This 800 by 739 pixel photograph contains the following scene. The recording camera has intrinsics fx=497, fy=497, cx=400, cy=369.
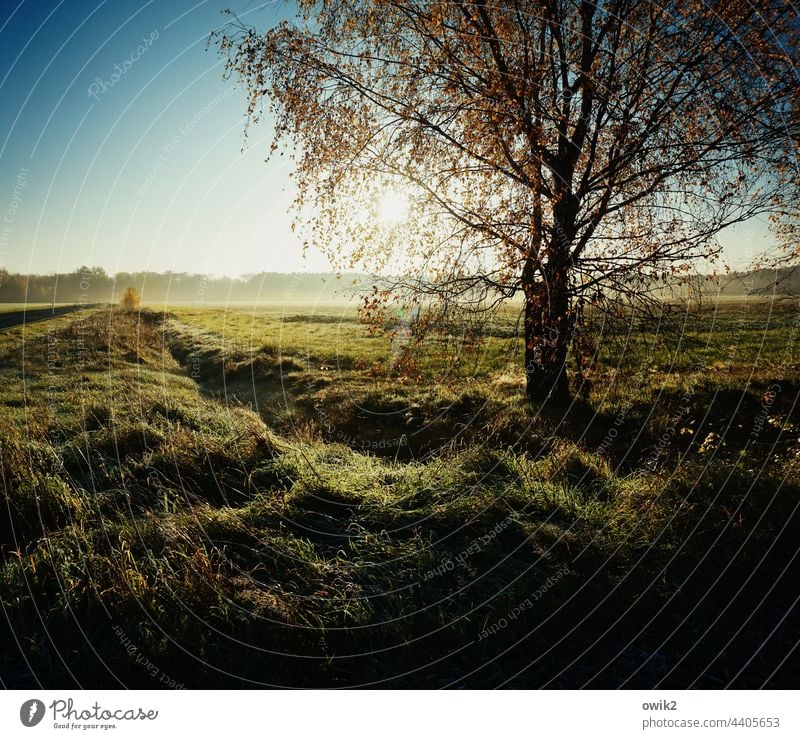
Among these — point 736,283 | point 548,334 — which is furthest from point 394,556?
point 736,283

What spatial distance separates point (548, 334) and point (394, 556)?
740 centimetres

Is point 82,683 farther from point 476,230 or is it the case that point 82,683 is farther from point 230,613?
point 476,230

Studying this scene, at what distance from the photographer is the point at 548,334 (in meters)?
11.3

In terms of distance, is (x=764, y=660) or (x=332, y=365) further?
(x=332, y=365)

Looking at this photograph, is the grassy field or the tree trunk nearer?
the grassy field

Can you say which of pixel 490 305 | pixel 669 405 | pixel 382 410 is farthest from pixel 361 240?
pixel 669 405

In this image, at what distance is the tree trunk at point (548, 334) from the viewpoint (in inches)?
373

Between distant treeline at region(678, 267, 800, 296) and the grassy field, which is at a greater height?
distant treeline at region(678, 267, 800, 296)

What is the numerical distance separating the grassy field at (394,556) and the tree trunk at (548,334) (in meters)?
0.98

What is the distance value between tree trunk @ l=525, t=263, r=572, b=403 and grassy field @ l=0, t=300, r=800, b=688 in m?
0.98

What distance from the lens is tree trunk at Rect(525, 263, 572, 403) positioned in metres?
9.48

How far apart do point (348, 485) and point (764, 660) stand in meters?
4.81

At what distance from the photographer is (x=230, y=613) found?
175 inches

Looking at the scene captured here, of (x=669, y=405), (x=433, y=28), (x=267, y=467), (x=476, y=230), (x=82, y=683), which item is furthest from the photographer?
(x=669, y=405)
